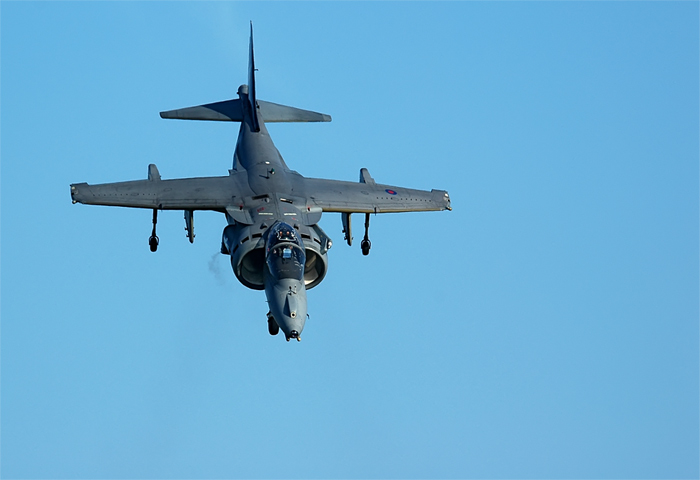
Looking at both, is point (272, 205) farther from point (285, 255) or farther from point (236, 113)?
point (236, 113)

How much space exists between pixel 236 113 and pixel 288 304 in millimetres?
20428

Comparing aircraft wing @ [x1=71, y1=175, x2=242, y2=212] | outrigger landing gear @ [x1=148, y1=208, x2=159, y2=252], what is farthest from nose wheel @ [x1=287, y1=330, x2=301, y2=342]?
outrigger landing gear @ [x1=148, y1=208, x2=159, y2=252]

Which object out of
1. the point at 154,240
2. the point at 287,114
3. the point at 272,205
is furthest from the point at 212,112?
the point at 272,205

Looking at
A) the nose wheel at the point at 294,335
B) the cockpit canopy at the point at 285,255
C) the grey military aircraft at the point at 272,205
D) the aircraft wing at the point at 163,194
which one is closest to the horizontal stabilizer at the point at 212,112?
the grey military aircraft at the point at 272,205

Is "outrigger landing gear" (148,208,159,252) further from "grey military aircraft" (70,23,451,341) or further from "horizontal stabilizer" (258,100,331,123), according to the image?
"horizontal stabilizer" (258,100,331,123)

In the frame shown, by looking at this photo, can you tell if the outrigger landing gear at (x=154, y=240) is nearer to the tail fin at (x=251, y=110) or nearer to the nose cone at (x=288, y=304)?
the nose cone at (x=288, y=304)

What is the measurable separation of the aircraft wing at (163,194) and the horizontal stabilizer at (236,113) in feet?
31.2

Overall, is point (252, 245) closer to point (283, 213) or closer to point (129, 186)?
point (283, 213)

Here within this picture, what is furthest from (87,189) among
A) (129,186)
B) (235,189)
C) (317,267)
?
(317,267)

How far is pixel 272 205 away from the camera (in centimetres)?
6438

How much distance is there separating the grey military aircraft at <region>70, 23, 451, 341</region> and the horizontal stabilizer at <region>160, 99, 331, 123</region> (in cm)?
332

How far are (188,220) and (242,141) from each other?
788 cm

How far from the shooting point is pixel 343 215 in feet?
222

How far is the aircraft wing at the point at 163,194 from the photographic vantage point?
214 feet
